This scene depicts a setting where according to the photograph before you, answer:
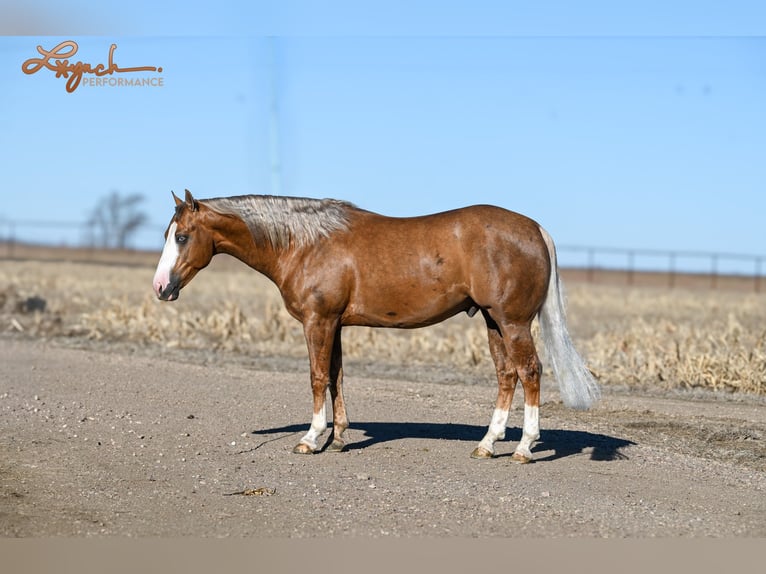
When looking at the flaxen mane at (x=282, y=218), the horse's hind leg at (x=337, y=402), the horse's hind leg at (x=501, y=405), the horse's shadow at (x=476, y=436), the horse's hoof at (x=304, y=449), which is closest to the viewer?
the horse's hind leg at (x=501, y=405)

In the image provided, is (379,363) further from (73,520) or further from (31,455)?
(73,520)

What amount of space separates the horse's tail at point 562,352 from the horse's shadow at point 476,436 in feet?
2.23

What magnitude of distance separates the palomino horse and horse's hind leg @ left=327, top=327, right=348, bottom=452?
1 centimetres

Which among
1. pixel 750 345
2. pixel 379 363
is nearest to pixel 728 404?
pixel 750 345

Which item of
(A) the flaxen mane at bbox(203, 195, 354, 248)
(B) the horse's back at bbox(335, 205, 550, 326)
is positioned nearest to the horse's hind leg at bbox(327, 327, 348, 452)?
(B) the horse's back at bbox(335, 205, 550, 326)

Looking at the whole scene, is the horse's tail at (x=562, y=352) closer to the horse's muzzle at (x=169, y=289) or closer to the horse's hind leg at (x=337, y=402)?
the horse's hind leg at (x=337, y=402)

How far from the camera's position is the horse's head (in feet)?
31.2

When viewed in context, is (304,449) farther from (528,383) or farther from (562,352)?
(562,352)

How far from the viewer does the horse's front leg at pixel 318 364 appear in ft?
31.1

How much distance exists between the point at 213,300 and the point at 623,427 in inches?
831

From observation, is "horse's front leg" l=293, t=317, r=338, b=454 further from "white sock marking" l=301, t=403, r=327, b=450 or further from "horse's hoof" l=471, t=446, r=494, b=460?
"horse's hoof" l=471, t=446, r=494, b=460

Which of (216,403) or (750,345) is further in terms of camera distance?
(750,345)

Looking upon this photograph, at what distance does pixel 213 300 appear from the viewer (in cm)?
3114

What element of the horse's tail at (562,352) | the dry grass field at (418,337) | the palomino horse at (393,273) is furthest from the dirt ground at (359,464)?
the dry grass field at (418,337)
